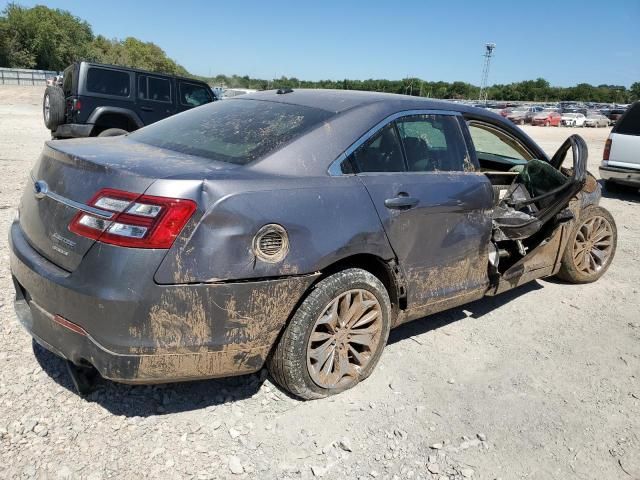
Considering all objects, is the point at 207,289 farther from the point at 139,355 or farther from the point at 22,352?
the point at 22,352

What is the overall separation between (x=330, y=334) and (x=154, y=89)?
970 centimetres

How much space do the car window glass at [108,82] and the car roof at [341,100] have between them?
787 cm

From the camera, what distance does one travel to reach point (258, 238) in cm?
243

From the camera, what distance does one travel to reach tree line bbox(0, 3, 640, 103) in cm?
6881

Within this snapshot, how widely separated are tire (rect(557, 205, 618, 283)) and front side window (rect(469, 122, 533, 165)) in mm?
783

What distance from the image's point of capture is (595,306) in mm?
4688

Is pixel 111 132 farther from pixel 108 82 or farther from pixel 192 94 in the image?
pixel 192 94

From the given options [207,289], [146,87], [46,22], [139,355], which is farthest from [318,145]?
[46,22]

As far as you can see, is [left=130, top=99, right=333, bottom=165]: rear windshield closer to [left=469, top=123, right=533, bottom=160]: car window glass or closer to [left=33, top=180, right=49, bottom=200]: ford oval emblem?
[left=33, top=180, right=49, bottom=200]: ford oval emblem

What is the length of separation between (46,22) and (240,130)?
3323 inches

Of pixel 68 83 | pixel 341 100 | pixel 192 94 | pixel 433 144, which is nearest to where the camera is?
pixel 341 100

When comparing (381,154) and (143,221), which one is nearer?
(143,221)

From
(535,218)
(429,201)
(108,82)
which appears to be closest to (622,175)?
(535,218)

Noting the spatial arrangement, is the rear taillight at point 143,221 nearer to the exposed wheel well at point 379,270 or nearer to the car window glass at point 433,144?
the exposed wheel well at point 379,270
